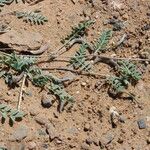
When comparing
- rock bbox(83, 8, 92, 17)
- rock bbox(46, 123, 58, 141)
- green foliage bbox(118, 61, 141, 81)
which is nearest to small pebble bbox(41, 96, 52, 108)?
A: rock bbox(46, 123, 58, 141)

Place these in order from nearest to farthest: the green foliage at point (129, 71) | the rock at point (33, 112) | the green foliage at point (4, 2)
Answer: the rock at point (33, 112)
the green foliage at point (129, 71)
the green foliage at point (4, 2)

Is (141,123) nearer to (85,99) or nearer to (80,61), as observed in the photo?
(85,99)

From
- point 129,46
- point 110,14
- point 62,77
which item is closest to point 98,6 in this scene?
point 110,14

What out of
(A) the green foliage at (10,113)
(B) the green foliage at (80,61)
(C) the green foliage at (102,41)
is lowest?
(A) the green foliage at (10,113)

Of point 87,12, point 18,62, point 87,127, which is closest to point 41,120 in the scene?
point 87,127

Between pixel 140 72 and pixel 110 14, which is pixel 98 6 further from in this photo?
pixel 140 72

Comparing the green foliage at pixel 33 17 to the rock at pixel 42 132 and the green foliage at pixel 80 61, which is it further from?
the rock at pixel 42 132

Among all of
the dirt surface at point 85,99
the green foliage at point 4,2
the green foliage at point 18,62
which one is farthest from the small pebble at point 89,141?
the green foliage at point 4,2

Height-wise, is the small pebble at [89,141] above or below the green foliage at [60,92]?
below
